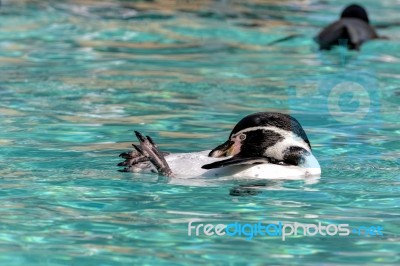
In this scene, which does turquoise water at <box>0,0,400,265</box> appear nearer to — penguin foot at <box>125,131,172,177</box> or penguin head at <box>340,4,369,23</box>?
penguin foot at <box>125,131,172,177</box>

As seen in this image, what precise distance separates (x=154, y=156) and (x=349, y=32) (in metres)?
7.45

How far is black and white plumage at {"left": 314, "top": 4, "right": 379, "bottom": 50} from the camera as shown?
13805 millimetres

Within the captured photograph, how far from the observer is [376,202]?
6.62 m

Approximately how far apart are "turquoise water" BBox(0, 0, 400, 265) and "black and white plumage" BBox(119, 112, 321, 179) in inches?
4.1

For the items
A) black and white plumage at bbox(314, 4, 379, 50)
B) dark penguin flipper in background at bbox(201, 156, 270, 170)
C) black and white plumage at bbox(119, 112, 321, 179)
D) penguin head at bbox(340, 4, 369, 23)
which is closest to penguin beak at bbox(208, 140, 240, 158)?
black and white plumage at bbox(119, 112, 321, 179)

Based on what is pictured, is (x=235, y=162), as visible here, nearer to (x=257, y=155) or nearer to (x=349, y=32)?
(x=257, y=155)

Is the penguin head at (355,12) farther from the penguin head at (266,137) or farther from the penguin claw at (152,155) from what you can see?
the penguin claw at (152,155)

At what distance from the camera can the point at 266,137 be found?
263 inches

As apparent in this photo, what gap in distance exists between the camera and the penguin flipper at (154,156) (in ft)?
22.2

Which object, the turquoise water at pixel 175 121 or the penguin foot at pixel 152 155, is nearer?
the turquoise water at pixel 175 121

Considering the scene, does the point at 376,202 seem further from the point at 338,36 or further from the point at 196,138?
the point at 338,36

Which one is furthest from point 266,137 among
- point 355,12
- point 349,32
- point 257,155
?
point 355,12

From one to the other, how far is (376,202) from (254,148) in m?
0.75

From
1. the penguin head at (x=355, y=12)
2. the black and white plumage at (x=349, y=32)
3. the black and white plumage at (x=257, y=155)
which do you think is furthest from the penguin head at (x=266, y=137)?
the penguin head at (x=355, y=12)
